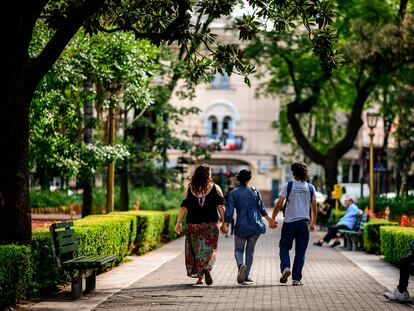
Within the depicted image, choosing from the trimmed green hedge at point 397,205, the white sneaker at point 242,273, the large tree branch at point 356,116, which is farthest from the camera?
the large tree branch at point 356,116

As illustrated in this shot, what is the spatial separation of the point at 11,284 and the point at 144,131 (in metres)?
25.0

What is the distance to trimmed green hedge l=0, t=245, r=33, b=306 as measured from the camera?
10.6 m

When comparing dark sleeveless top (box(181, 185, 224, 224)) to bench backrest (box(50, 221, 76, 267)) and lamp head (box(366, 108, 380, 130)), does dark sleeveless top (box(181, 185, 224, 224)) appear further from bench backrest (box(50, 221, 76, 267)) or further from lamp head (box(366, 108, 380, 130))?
lamp head (box(366, 108, 380, 130))

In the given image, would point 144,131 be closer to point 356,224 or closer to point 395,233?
point 356,224

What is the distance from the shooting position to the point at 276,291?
13172mm

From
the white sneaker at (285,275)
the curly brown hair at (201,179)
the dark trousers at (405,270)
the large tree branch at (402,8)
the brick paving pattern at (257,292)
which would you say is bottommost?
the brick paving pattern at (257,292)

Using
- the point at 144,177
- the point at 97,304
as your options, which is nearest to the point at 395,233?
the point at 97,304

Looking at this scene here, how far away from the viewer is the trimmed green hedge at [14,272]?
10586mm

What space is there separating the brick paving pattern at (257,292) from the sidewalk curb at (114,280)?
172mm

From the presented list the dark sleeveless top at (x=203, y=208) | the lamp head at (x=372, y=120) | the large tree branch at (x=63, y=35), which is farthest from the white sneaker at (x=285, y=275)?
the lamp head at (x=372, y=120)

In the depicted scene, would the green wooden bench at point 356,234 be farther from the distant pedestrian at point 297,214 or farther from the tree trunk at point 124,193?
the distant pedestrian at point 297,214

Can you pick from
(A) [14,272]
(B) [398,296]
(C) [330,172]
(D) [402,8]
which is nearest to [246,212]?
(B) [398,296]

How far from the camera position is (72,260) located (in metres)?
12.4

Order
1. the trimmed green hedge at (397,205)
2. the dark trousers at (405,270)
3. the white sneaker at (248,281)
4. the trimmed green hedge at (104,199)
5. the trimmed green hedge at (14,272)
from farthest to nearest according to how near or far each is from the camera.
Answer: the trimmed green hedge at (104,199) < the trimmed green hedge at (397,205) < the white sneaker at (248,281) < the dark trousers at (405,270) < the trimmed green hedge at (14,272)
